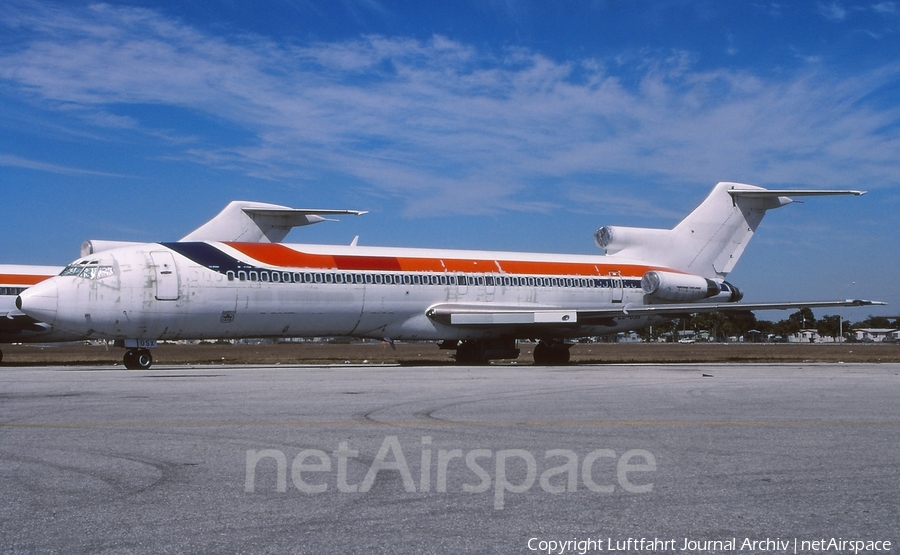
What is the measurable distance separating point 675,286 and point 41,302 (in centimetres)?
2169

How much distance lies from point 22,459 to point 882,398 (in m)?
12.3

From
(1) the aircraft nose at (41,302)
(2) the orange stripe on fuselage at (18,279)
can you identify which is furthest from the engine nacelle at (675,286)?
(2) the orange stripe on fuselage at (18,279)

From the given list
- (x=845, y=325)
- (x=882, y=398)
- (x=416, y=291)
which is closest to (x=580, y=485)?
(x=882, y=398)

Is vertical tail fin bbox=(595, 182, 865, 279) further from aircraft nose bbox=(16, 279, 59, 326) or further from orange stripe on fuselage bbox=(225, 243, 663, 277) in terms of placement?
A: aircraft nose bbox=(16, 279, 59, 326)

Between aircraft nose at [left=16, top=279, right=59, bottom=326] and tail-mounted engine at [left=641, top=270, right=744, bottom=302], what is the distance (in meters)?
20.4

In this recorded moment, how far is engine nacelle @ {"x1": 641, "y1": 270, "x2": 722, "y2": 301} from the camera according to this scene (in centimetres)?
3416

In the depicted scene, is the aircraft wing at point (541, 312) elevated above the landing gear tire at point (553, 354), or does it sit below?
above

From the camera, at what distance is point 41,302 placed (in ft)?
78.0

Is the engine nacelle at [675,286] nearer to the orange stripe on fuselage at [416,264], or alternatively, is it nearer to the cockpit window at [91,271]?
the orange stripe on fuselage at [416,264]

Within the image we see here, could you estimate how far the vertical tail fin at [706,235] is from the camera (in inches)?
1419

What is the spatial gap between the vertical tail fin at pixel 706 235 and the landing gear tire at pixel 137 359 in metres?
18.3

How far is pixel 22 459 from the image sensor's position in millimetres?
8000

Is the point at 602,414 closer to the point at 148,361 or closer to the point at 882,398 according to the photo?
the point at 882,398

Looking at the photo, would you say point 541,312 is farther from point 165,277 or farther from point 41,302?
point 41,302
